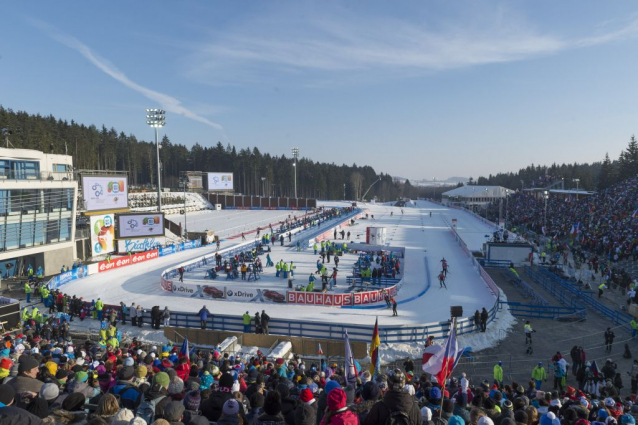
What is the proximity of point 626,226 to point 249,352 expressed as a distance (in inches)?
1289

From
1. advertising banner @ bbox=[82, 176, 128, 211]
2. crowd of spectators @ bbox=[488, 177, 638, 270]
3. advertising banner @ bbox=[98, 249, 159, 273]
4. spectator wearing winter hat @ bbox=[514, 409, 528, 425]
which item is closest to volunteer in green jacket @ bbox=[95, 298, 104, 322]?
advertising banner @ bbox=[98, 249, 159, 273]

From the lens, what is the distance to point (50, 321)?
1714cm

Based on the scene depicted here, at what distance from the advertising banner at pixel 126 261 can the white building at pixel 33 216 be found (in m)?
4.23

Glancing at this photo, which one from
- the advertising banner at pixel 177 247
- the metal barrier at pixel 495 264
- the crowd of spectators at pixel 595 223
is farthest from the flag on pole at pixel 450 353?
the advertising banner at pixel 177 247

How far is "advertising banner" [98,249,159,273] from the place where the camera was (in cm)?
2991

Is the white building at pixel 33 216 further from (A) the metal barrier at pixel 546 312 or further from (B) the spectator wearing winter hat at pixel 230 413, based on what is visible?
(A) the metal barrier at pixel 546 312

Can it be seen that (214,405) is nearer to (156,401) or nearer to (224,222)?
(156,401)

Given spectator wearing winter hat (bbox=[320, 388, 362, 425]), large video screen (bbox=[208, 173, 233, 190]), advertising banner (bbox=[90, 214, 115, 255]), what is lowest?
advertising banner (bbox=[90, 214, 115, 255])

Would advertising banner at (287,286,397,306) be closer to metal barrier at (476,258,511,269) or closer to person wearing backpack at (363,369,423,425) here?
metal barrier at (476,258,511,269)

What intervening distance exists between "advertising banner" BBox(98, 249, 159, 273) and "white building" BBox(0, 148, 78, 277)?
13.9 ft

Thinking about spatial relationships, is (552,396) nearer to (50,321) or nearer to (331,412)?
(331,412)

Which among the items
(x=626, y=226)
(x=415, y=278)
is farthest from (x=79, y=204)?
(x=626, y=226)

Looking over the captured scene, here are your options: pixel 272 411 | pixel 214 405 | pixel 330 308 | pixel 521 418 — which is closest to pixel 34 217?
pixel 330 308

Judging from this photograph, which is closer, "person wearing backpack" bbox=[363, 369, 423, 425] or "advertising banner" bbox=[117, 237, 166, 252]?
"person wearing backpack" bbox=[363, 369, 423, 425]
